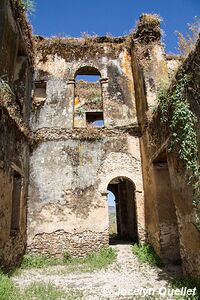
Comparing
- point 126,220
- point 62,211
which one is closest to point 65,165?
point 62,211

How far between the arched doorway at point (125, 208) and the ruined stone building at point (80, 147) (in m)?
3.93

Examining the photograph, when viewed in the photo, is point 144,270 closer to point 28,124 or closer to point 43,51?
point 28,124

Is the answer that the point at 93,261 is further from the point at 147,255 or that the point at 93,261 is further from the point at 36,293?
the point at 36,293

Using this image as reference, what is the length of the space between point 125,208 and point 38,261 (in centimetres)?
784

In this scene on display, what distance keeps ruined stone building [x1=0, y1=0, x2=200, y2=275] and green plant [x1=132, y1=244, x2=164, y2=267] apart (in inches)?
7.9

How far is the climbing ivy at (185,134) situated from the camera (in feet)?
16.7

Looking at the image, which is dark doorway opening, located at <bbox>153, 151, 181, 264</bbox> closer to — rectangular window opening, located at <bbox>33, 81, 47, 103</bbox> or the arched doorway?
the arched doorway

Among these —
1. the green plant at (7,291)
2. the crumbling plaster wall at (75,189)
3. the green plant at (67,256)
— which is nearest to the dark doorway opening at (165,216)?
the crumbling plaster wall at (75,189)

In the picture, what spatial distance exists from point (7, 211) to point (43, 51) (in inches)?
276

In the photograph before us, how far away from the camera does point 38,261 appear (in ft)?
25.7

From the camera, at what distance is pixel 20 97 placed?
9148 mm

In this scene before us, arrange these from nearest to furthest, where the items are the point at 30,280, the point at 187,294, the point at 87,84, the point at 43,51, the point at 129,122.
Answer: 1. the point at 187,294
2. the point at 30,280
3. the point at 129,122
4. the point at 43,51
5. the point at 87,84

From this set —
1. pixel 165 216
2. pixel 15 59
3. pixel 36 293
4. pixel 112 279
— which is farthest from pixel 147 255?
pixel 15 59

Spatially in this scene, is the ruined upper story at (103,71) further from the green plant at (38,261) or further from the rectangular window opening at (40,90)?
the green plant at (38,261)
